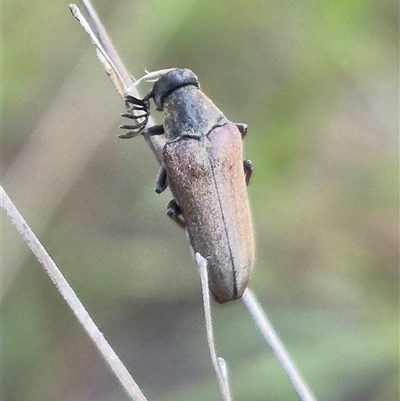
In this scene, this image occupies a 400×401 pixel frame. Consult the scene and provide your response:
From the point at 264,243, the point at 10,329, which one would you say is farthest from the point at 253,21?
the point at 10,329

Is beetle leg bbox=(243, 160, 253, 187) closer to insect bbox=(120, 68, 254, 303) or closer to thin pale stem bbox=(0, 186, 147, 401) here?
insect bbox=(120, 68, 254, 303)

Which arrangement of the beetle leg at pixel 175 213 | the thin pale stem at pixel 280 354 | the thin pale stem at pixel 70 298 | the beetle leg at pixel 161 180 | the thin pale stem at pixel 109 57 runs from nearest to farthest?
the thin pale stem at pixel 70 298 → the thin pale stem at pixel 280 354 → the thin pale stem at pixel 109 57 → the beetle leg at pixel 175 213 → the beetle leg at pixel 161 180

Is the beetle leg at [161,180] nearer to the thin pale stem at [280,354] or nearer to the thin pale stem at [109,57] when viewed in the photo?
the thin pale stem at [109,57]

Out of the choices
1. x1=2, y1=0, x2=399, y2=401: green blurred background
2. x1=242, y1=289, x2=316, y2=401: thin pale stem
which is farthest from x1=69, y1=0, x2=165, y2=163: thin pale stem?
x1=2, y1=0, x2=399, y2=401: green blurred background

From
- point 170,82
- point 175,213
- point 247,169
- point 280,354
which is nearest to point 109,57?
point 170,82

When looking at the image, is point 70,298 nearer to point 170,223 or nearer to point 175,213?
point 175,213

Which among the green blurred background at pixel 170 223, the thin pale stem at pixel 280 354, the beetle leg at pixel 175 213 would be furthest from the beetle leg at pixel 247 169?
the green blurred background at pixel 170 223
